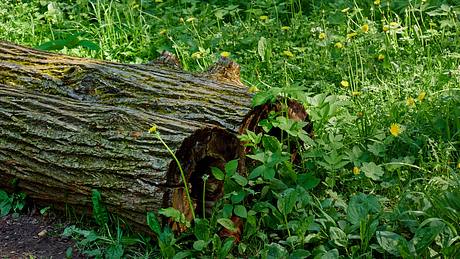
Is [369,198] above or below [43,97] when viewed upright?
below

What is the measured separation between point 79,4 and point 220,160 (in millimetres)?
3536

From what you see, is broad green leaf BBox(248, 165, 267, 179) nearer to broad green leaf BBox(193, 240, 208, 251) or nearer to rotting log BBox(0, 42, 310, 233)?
rotting log BBox(0, 42, 310, 233)

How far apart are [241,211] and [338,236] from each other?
0.47m

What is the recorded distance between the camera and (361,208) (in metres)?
3.91

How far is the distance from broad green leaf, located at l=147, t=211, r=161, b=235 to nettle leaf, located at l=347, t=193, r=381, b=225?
0.86 metres

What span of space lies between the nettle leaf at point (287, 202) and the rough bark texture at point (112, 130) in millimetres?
405

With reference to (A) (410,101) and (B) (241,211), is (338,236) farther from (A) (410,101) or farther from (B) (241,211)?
(A) (410,101)

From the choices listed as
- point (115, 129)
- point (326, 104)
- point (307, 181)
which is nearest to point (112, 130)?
point (115, 129)

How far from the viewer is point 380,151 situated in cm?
443

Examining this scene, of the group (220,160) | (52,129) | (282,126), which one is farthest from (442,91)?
(52,129)

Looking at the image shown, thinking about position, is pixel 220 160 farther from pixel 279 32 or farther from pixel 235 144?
pixel 279 32

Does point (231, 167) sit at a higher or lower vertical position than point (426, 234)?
higher

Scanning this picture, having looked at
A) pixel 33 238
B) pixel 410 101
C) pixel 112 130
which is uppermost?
pixel 112 130

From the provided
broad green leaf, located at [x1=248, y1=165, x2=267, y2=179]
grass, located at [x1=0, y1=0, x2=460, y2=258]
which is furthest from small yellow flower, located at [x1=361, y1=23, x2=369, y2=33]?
broad green leaf, located at [x1=248, y1=165, x2=267, y2=179]
